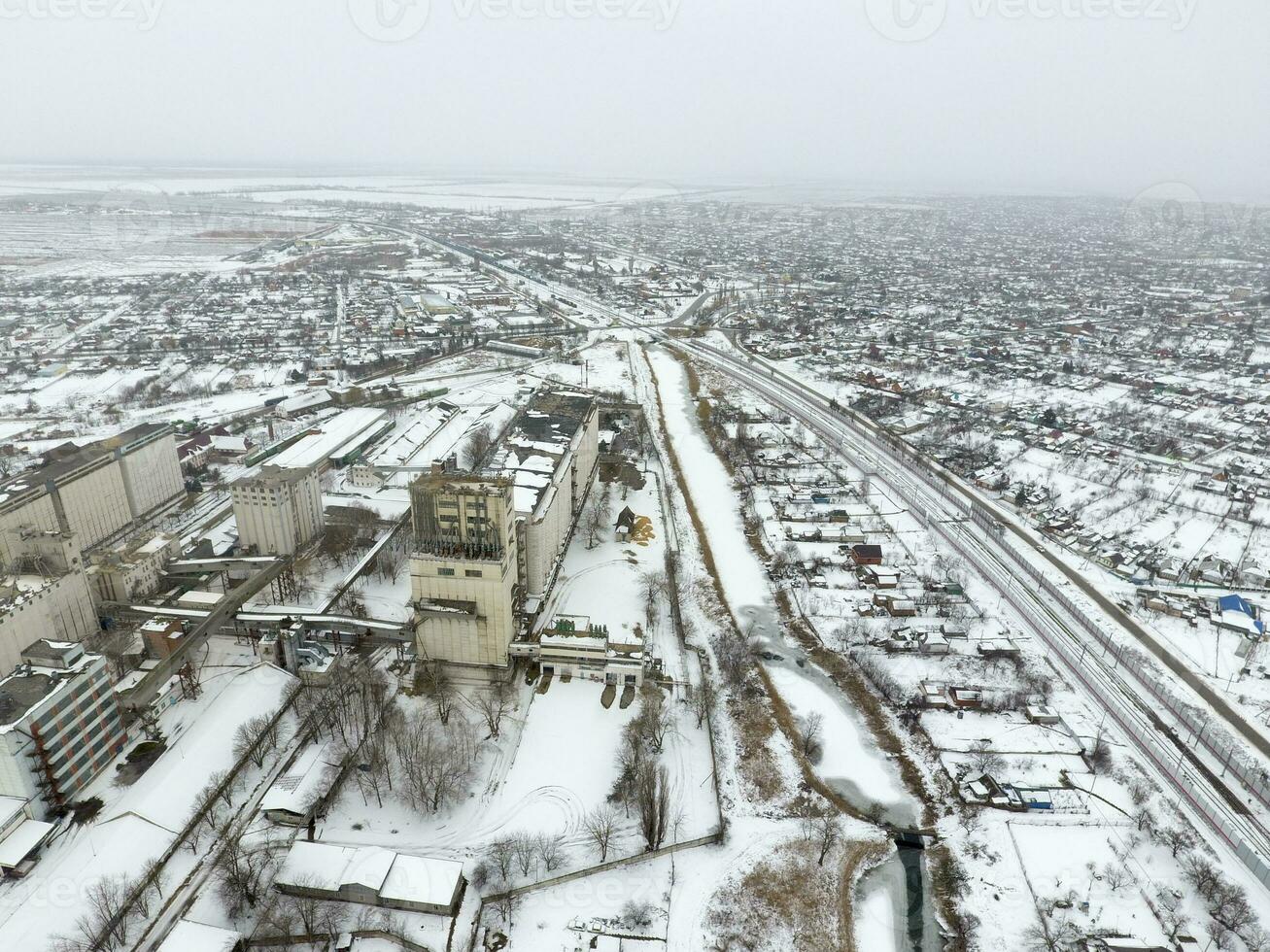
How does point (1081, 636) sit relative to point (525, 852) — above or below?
above

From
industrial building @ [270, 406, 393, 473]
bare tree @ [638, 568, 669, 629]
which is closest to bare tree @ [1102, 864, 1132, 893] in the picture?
bare tree @ [638, 568, 669, 629]

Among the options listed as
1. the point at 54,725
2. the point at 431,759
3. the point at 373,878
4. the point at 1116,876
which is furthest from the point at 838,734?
the point at 54,725

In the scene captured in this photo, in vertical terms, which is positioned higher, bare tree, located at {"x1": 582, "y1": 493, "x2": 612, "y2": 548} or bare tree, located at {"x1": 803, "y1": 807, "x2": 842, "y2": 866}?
bare tree, located at {"x1": 582, "y1": 493, "x2": 612, "y2": 548}

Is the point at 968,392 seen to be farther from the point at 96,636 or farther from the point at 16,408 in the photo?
the point at 16,408

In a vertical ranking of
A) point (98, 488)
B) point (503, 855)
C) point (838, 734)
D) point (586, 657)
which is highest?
point (98, 488)

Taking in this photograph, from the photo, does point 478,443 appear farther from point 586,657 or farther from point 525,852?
point 525,852

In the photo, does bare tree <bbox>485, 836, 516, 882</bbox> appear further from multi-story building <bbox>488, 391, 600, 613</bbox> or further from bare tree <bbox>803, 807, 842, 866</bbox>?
multi-story building <bbox>488, 391, 600, 613</bbox>

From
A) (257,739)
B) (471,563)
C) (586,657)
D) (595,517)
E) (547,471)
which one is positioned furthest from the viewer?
(595,517)
